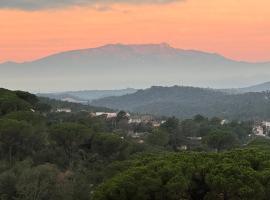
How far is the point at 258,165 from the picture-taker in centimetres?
1558

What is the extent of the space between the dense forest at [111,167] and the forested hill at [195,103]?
78.0 m

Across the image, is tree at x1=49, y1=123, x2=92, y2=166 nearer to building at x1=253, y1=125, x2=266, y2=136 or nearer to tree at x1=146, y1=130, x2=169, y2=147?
tree at x1=146, y1=130, x2=169, y2=147

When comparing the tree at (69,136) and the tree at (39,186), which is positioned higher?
the tree at (69,136)

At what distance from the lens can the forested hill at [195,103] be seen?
121 metres

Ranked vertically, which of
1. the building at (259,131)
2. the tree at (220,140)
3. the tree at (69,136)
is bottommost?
the building at (259,131)

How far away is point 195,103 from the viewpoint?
159250 millimetres

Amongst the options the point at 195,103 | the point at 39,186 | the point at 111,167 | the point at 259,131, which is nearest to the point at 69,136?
the point at 111,167

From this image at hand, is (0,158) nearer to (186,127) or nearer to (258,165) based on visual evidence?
(258,165)

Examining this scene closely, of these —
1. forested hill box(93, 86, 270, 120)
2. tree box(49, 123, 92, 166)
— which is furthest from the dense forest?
forested hill box(93, 86, 270, 120)

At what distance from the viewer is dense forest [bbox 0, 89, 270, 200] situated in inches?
566

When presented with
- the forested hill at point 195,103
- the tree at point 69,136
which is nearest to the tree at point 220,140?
the tree at point 69,136

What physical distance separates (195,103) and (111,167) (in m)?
136

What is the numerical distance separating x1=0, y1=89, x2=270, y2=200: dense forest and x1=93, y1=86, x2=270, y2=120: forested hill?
256 ft

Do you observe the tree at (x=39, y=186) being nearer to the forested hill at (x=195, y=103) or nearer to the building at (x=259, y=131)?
the building at (x=259, y=131)
